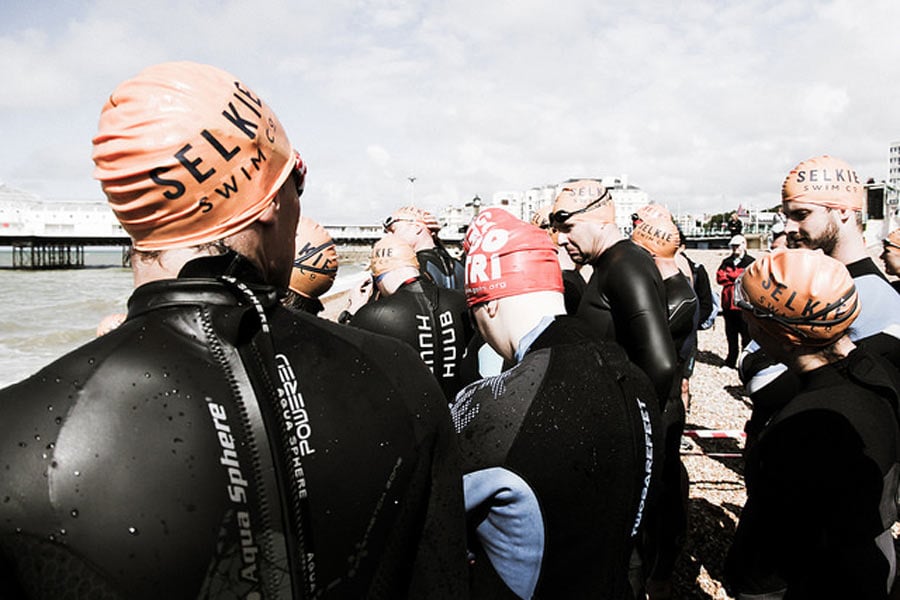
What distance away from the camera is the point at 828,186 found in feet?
11.6

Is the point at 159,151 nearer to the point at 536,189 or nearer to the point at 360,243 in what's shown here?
the point at 360,243

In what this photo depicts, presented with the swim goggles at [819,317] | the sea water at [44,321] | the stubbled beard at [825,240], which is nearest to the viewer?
the swim goggles at [819,317]

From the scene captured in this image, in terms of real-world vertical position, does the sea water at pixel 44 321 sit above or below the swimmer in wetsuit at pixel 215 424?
below

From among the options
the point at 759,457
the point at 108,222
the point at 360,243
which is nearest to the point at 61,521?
the point at 759,457

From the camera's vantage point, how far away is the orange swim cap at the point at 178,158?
1081 millimetres

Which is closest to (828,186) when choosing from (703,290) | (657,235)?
(657,235)

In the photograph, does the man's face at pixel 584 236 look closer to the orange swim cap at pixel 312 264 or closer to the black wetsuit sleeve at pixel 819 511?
the orange swim cap at pixel 312 264

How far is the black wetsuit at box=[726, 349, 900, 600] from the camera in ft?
6.46

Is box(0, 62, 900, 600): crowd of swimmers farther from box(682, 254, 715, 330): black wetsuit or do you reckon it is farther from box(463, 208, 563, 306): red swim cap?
box(682, 254, 715, 330): black wetsuit

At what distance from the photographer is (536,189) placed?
17350 centimetres

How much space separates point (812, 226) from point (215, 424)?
376 cm

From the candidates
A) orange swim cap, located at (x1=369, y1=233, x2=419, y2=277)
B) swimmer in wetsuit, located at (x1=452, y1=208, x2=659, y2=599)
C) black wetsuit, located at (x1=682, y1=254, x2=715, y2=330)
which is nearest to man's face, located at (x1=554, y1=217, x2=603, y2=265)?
orange swim cap, located at (x1=369, y1=233, x2=419, y2=277)

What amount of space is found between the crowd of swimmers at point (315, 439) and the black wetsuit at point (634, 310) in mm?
970

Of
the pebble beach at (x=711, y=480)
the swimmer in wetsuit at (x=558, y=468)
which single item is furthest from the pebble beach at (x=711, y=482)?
the swimmer in wetsuit at (x=558, y=468)
